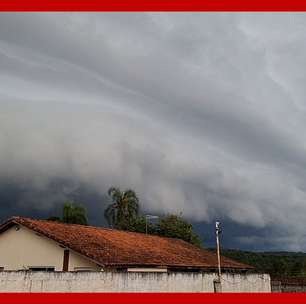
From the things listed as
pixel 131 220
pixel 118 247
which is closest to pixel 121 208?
pixel 131 220

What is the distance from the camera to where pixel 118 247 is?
23.3m

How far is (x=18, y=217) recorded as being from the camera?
22672 millimetres

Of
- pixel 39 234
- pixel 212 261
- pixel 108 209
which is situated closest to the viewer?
pixel 39 234

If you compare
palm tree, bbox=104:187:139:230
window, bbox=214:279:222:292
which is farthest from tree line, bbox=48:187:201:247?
window, bbox=214:279:222:292

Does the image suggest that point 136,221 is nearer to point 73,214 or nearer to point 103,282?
point 73,214

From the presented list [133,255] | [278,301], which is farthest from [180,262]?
[278,301]

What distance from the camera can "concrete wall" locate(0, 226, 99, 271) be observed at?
20688 mm

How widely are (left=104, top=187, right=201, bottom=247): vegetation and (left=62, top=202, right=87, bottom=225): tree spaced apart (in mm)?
5188

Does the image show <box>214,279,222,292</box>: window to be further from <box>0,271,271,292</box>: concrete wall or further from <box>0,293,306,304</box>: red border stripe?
<box>0,293,306,304</box>: red border stripe

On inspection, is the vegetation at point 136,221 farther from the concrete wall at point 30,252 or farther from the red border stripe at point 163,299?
the red border stripe at point 163,299

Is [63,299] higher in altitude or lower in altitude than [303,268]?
lower

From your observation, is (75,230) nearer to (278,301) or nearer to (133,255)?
(133,255)

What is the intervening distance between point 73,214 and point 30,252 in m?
17.5

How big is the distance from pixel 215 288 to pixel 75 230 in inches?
327
